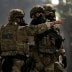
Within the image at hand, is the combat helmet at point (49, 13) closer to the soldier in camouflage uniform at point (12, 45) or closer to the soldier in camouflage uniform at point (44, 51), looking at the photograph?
the soldier in camouflage uniform at point (44, 51)

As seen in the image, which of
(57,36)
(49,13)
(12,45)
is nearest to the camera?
(12,45)

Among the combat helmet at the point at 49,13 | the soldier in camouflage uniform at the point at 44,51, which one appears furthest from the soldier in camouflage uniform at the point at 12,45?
the combat helmet at the point at 49,13

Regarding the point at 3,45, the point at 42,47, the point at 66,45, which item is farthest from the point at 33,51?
the point at 66,45

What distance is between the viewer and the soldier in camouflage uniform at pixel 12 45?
9.02 metres

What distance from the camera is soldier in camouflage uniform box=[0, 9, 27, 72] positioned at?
902cm

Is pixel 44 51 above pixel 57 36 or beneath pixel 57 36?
beneath

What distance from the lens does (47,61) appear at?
9.25 metres

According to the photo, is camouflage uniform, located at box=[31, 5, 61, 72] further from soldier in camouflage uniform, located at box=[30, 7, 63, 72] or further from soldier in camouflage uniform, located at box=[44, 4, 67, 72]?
soldier in camouflage uniform, located at box=[44, 4, 67, 72]

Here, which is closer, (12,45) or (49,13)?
(12,45)

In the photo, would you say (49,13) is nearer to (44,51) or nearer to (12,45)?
(44,51)

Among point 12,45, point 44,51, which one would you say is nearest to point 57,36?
point 44,51

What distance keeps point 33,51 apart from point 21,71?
2.12ft

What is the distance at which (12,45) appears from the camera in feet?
29.9

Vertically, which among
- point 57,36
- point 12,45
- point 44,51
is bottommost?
point 44,51
